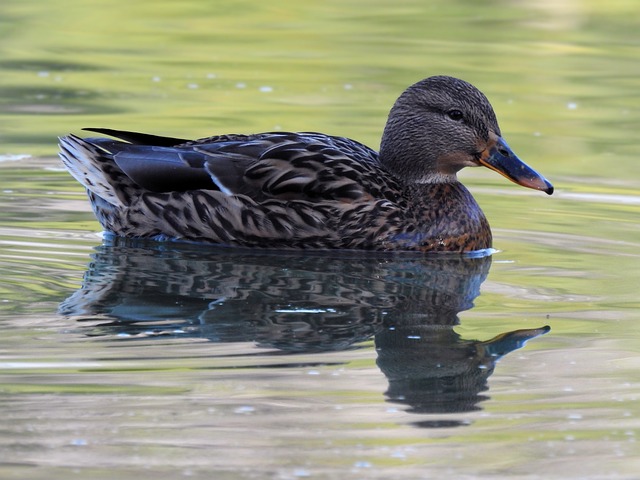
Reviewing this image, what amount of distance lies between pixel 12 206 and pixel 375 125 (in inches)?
172

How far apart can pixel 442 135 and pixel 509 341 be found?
2967 millimetres

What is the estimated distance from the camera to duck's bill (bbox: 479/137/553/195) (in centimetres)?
925

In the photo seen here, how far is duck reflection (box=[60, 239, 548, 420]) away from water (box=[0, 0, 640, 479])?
2 cm

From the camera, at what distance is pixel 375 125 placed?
43.7 ft

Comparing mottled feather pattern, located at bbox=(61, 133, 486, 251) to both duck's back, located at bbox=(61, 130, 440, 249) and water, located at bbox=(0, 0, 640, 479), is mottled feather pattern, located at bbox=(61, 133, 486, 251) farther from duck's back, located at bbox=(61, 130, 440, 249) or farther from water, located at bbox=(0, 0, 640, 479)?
water, located at bbox=(0, 0, 640, 479)

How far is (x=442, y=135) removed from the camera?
31.4 feet

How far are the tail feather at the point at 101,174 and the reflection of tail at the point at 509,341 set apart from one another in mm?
3472

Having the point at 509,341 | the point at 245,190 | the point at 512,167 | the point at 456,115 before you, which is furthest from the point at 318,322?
the point at 456,115

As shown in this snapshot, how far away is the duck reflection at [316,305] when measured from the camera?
253 inches

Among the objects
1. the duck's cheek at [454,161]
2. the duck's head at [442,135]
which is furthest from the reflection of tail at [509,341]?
the duck's cheek at [454,161]

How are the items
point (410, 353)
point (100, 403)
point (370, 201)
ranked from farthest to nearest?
point (370, 201), point (410, 353), point (100, 403)

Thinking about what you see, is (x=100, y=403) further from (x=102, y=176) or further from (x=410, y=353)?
(x=102, y=176)

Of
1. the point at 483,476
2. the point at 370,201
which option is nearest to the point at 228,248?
the point at 370,201

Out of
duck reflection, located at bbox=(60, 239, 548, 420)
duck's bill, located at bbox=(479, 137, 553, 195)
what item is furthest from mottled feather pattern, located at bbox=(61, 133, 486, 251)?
duck's bill, located at bbox=(479, 137, 553, 195)
